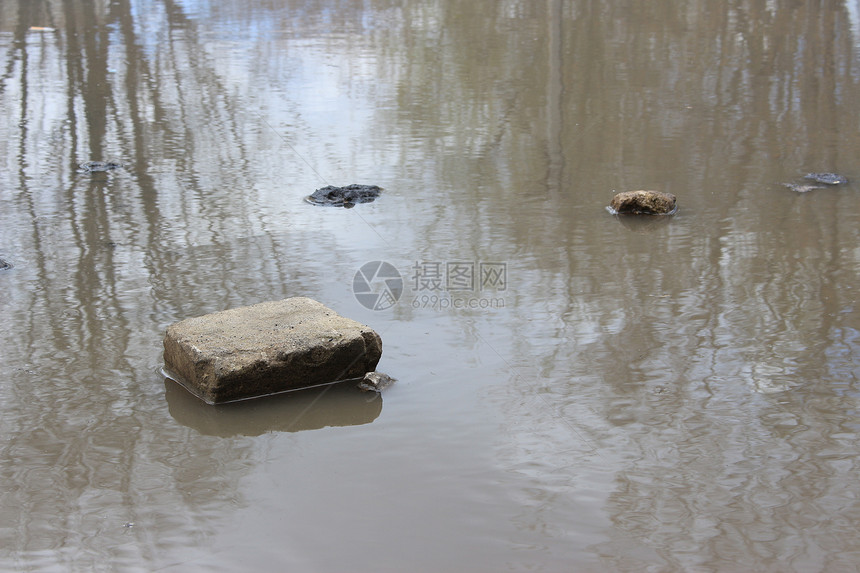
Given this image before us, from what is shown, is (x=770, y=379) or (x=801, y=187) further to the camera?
(x=801, y=187)

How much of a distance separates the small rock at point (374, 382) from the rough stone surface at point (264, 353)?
0.08 m

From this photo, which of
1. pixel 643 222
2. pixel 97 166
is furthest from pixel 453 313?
pixel 97 166

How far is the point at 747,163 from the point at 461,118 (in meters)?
2.66

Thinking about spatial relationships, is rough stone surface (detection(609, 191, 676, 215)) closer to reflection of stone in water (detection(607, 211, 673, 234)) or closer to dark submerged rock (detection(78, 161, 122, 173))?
reflection of stone in water (detection(607, 211, 673, 234))

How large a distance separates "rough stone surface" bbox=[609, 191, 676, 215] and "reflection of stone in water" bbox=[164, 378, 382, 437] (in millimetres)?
2731

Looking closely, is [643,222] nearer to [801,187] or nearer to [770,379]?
[801,187]

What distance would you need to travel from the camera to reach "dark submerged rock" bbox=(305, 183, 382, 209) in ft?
20.9

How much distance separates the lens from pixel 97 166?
282 inches

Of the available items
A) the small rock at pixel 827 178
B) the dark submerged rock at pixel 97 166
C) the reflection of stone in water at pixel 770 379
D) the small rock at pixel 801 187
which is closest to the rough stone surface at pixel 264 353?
the reflection of stone in water at pixel 770 379

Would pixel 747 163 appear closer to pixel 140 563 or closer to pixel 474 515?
pixel 474 515

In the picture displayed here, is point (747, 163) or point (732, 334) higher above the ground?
point (747, 163)

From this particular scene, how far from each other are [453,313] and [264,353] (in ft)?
3.90

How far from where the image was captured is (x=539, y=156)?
7254mm

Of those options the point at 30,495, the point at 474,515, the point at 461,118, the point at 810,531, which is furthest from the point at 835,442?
the point at 461,118
